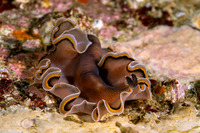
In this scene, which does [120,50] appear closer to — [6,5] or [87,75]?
[87,75]

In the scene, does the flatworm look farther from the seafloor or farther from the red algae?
the red algae

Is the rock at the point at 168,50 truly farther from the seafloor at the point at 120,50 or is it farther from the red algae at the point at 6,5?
the red algae at the point at 6,5

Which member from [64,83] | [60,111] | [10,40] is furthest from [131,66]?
[10,40]

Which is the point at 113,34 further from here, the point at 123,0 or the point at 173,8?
the point at 173,8

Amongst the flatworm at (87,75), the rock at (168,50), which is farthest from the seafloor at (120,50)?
the flatworm at (87,75)

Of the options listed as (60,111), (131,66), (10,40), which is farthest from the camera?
(10,40)
